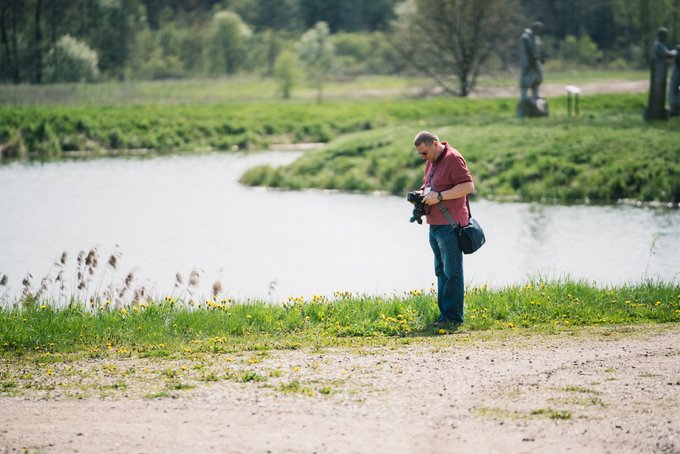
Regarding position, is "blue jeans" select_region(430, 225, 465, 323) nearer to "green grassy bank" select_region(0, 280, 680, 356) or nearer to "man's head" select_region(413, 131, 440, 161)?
"green grassy bank" select_region(0, 280, 680, 356)

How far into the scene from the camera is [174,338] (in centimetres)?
1234

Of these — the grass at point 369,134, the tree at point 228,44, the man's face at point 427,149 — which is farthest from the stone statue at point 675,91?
the tree at point 228,44

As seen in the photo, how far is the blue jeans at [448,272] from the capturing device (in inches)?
491

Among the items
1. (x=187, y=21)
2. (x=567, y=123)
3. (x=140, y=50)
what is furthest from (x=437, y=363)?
(x=187, y=21)

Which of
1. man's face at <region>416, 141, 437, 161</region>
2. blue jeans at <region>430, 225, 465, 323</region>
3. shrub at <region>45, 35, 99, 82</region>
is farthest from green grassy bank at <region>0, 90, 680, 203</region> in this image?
man's face at <region>416, 141, 437, 161</region>

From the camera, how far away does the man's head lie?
12.0m

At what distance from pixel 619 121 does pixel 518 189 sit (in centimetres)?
798

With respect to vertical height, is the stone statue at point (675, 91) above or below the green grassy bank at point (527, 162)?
above

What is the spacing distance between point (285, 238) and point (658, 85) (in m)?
18.0

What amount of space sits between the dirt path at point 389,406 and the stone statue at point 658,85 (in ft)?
93.8

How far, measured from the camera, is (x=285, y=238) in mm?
26047

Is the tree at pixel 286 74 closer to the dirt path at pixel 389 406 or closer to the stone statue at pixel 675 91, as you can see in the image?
the stone statue at pixel 675 91

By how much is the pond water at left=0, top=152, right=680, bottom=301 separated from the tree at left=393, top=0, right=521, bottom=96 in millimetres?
32173

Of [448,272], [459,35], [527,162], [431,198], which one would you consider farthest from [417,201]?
[459,35]
